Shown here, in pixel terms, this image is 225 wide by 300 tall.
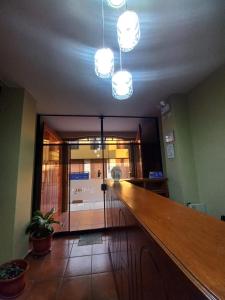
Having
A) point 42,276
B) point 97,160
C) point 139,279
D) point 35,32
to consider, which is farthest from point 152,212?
point 97,160

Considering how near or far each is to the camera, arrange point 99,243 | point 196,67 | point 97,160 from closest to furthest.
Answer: point 196,67 < point 99,243 < point 97,160

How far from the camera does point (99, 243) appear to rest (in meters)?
3.08

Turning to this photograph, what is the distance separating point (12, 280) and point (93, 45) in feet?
9.11

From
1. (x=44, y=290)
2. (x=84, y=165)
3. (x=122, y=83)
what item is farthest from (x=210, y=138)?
(x=44, y=290)

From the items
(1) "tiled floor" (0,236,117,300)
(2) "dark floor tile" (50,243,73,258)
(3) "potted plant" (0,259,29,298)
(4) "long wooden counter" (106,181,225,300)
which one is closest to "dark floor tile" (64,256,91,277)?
(1) "tiled floor" (0,236,117,300)

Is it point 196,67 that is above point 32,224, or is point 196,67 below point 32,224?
above

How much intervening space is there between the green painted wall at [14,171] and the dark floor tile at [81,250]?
2.60ft

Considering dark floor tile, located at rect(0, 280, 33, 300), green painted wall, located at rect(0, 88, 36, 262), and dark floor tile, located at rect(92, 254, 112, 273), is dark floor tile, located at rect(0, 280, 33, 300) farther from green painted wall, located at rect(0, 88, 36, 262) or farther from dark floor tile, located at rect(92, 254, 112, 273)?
dark floor tile, located at rect(92, 254, 112, 273)

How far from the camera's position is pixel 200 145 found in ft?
9.48

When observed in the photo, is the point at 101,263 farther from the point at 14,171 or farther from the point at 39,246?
the point at 14,171

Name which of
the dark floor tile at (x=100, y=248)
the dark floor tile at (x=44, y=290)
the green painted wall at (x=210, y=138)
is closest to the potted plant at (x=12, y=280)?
the dark floor tile at (x=44, y=290)

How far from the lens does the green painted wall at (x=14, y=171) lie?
2.39m

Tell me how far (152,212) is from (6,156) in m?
2.47

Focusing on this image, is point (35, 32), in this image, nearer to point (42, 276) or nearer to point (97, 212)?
point (42, 276)
